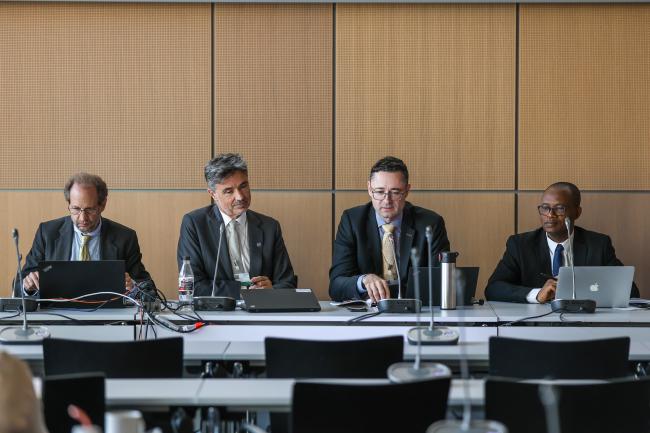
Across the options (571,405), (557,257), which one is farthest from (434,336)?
(557,257)

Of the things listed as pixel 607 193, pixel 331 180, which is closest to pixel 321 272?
pixel 331 180

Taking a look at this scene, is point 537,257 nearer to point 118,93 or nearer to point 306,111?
point 306,111

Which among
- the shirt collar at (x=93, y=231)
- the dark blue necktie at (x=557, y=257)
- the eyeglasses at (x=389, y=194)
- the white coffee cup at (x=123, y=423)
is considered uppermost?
the eyeglasses at (x=389, y=194)

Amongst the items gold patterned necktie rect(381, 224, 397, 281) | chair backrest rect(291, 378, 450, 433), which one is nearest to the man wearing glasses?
gold patterned necktie rect(381, 224, 397, 281)

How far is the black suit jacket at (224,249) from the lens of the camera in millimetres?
4578

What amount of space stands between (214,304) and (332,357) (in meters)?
1.33

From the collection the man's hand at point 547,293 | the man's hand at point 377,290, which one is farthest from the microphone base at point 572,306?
the man's hand at point 377,290

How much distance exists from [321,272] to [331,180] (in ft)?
2.14

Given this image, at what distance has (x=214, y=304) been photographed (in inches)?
147

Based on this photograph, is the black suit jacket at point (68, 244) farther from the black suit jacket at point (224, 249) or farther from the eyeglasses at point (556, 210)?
the eyeglasses at point (556, 210)

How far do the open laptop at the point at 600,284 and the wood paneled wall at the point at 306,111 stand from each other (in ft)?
5.51

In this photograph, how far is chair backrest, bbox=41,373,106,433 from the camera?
196cm

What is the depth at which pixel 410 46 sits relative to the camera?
5.48 meters

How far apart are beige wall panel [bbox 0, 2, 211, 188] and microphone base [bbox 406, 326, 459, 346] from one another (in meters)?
2.81
